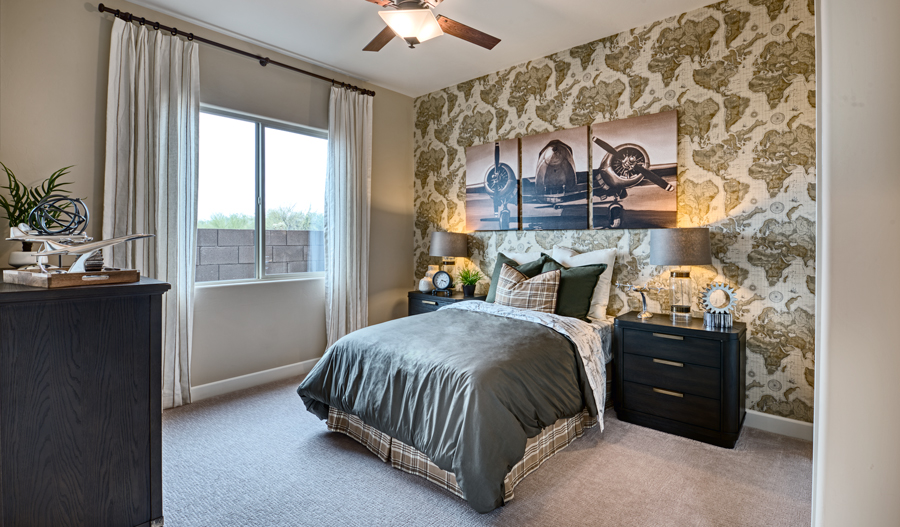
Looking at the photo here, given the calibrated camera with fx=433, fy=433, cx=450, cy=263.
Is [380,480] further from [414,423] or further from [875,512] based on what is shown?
[875,512]

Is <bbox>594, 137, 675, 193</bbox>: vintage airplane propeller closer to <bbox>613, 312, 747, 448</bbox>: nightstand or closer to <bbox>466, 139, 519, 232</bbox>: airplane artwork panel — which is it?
<bbox>466, 139, 519, 232</bbox>: airplane artwork panel

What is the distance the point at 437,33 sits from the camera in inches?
102

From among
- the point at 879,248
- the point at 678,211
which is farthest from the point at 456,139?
the point at 879,248

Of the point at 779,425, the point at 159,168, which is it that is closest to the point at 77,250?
the point at 159,168

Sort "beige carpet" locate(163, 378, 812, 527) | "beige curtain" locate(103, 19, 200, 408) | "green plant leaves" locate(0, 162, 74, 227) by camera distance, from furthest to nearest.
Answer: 1. "beige curtain" locate(103, 19, 200, 408)
2. "green plant leaves" locate(0, 162, 74, 227)
3. "beige carpet" locate(163, 378, 812, 527)

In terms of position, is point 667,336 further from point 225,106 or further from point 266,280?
point 225,106

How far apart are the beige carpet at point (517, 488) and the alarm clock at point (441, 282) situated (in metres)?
1.91

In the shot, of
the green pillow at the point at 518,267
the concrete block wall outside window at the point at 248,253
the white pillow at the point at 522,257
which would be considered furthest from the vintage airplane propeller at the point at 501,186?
the concrete block wall outside window at the point at 248,253

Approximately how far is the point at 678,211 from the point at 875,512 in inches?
111

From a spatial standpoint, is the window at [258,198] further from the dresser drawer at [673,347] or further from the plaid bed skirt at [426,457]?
the dresser drawer at [673,347]

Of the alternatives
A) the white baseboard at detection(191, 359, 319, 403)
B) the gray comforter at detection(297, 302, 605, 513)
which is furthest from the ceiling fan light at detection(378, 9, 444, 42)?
the white baseboard at detection(191, 359, 319, 403)

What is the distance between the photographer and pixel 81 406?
1.41 m

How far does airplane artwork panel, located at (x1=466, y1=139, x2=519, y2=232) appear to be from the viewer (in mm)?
4059

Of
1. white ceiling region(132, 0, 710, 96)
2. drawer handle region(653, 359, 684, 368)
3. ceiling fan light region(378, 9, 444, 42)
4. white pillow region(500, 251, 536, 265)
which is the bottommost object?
drawer handle region(653, 359, 684, 368)
